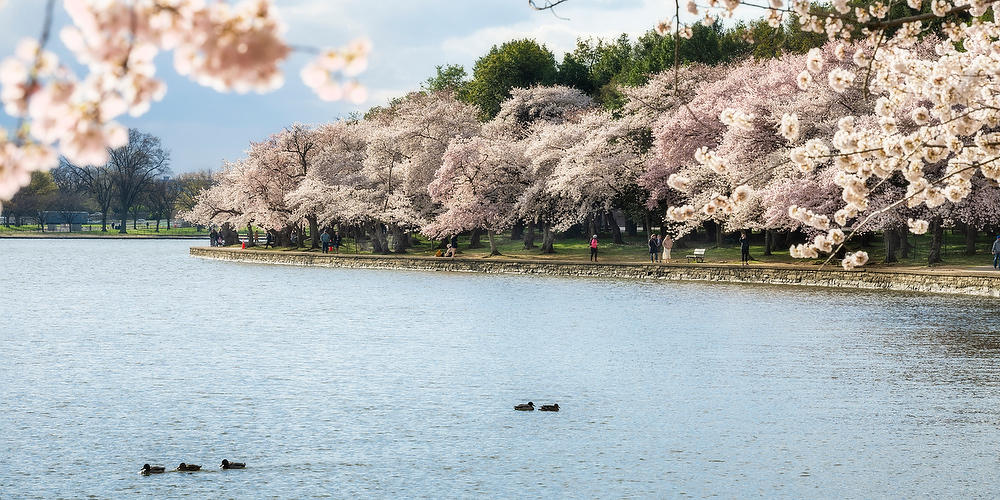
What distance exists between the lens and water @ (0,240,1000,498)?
1395cm

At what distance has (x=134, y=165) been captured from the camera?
15262 centimetres

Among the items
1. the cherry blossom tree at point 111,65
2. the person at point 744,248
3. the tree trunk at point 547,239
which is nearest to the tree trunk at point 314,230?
the tree trunk at point 547,239

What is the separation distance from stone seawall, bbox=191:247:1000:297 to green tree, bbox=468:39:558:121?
2604 centimetres

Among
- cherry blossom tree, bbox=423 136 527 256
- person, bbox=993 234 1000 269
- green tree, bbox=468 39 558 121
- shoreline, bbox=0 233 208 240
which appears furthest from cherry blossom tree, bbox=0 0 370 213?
shoreline, bbox=0 233 208 240

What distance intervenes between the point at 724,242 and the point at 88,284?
1495 inches

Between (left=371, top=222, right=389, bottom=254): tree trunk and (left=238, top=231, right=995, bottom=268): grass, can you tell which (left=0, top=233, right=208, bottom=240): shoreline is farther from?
(left=371, top=222, right=389, bottom=254): tree trunk

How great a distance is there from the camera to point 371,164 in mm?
72000

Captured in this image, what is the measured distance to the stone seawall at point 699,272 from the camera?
1574 inches

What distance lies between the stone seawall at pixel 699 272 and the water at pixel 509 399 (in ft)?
12.2

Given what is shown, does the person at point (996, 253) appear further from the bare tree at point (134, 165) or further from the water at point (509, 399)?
the bare tree at point (134, 165)

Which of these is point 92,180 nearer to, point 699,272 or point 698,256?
point 698,256

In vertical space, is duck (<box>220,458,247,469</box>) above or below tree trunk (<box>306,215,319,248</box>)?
below

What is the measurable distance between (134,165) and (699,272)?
4802 inches

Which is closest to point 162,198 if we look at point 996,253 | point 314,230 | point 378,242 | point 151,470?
point 314,230
